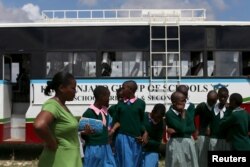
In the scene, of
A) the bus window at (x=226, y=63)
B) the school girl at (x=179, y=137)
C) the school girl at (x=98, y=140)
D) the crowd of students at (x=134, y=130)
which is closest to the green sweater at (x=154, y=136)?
the crowd of students at (x=134, y=130)

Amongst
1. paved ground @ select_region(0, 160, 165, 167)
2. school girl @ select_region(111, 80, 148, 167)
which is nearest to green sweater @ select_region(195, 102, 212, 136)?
school girl @ select_region(111, 80, 148, 167)

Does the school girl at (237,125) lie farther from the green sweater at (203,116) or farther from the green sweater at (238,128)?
the green sweater at (203,116)

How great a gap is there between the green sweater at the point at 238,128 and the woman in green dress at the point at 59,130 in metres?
2.50

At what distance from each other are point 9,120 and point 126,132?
17.4 feet

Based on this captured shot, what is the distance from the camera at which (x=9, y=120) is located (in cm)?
1106

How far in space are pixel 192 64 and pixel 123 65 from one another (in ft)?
5.08

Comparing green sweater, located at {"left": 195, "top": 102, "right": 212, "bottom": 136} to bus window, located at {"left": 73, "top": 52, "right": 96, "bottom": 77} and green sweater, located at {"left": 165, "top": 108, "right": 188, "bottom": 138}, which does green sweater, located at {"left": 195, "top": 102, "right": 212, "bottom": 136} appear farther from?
bus window, located at {"left": 73, "top": 52, "right": 96, "bottom": 77}

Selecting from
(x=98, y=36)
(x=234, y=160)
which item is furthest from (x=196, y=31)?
(x=234, y=160)

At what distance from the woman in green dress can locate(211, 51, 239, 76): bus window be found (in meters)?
6.97

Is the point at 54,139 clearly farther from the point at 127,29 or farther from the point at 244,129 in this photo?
the point at 127,29

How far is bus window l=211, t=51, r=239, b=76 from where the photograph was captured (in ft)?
34.5

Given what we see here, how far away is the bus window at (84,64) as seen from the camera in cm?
1061

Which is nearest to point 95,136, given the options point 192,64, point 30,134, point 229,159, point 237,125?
point 229,159

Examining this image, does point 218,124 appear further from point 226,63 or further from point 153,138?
point 226,63
